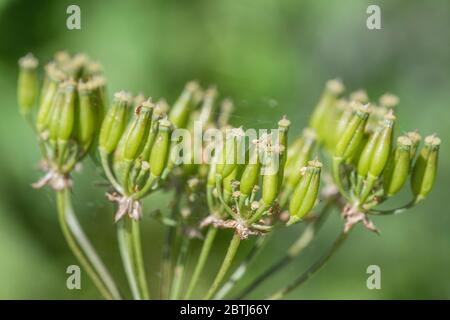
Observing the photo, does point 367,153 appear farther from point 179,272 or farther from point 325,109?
point 179,272

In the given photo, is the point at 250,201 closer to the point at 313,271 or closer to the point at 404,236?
the point at 313,271

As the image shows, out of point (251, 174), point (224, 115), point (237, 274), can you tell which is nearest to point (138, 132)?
point (251, 174)

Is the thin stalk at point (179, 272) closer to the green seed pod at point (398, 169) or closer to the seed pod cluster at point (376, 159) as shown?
the seed pod cluster at point (376, 159)

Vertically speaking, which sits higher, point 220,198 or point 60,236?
point 220,198

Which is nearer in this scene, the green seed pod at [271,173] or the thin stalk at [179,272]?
the green seed pod at [271,173]

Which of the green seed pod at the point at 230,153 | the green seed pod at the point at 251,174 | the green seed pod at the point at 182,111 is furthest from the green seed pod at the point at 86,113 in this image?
the green seed pod at the point at 251,174

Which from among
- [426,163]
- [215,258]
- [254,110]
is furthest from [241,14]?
[426,163]

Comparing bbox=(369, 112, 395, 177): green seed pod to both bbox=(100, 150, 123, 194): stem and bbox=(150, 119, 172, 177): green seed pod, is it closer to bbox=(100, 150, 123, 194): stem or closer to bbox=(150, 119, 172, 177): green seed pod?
bbox=(150, 119, 172, 177): green seed pod
